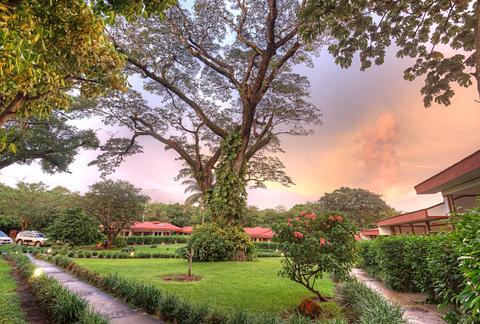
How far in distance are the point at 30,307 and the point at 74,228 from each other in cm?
2499

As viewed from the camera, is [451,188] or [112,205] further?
[112,205]

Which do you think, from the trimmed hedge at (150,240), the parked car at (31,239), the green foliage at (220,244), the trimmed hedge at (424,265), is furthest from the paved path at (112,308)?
the trimmed hedge at (150,240)

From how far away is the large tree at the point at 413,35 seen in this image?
302 inches

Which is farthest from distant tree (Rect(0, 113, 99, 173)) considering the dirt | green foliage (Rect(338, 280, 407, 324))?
green foliage (Rect(338, 280, 407, 324))

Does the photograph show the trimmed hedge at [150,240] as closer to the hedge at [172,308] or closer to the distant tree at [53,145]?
the distant tree at [53,145]

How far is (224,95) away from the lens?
22328 mm

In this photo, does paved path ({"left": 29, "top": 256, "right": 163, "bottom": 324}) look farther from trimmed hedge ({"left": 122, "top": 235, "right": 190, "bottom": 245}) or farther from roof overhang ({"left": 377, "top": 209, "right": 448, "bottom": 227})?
trimmed hedge ({"left": 122, "top": 235, "right": 190, "bottom": 245})

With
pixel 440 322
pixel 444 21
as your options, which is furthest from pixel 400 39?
pixel 440 322

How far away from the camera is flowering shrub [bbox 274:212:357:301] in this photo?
→ 6.60m

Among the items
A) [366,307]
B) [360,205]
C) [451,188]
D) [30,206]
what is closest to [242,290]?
[366,307]

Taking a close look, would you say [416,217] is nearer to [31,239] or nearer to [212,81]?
[212,81]

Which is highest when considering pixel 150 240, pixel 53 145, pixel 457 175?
pixel 53 145

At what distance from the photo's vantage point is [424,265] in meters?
6.72

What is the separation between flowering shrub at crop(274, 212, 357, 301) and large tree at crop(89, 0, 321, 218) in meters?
11.0
